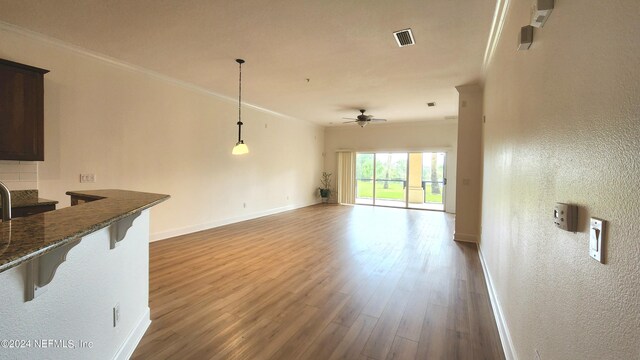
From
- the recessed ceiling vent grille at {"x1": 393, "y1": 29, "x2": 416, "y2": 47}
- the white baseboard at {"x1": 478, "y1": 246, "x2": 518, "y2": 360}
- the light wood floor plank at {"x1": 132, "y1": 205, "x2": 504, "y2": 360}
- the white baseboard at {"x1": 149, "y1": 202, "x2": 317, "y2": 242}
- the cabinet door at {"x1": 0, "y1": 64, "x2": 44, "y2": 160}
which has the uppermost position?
the recessed ceiling vent grille at {"x1": 393, "y1": 29, "x2": 416, "y2": 47}

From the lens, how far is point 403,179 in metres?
9.62

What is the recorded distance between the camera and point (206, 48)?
3.63m

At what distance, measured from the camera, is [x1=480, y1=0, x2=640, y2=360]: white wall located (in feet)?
2.40

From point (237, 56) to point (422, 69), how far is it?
2.77 meters

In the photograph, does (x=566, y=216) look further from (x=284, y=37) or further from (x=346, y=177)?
(x=346, y=177)

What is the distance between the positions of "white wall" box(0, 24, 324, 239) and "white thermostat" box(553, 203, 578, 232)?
421 cm

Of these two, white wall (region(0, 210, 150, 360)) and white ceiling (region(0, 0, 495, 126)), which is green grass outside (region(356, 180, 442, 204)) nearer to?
white ceiling (region(0, 0, 495, 126))

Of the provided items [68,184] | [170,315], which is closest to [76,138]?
[68,184]

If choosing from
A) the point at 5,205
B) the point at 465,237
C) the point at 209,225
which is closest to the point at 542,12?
the point at 5,205

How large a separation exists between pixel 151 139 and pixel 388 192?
25.3ft

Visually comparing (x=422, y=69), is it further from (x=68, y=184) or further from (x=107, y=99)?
(x=68, y=184)

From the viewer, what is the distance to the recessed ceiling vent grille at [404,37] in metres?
3.10

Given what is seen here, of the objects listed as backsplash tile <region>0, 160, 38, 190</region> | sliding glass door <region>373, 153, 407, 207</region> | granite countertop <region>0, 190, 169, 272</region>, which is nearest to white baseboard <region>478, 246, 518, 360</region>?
granite countertop <region>0, 190, 169, 272</region>

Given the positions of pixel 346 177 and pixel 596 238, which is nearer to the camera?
pixel 596 238
